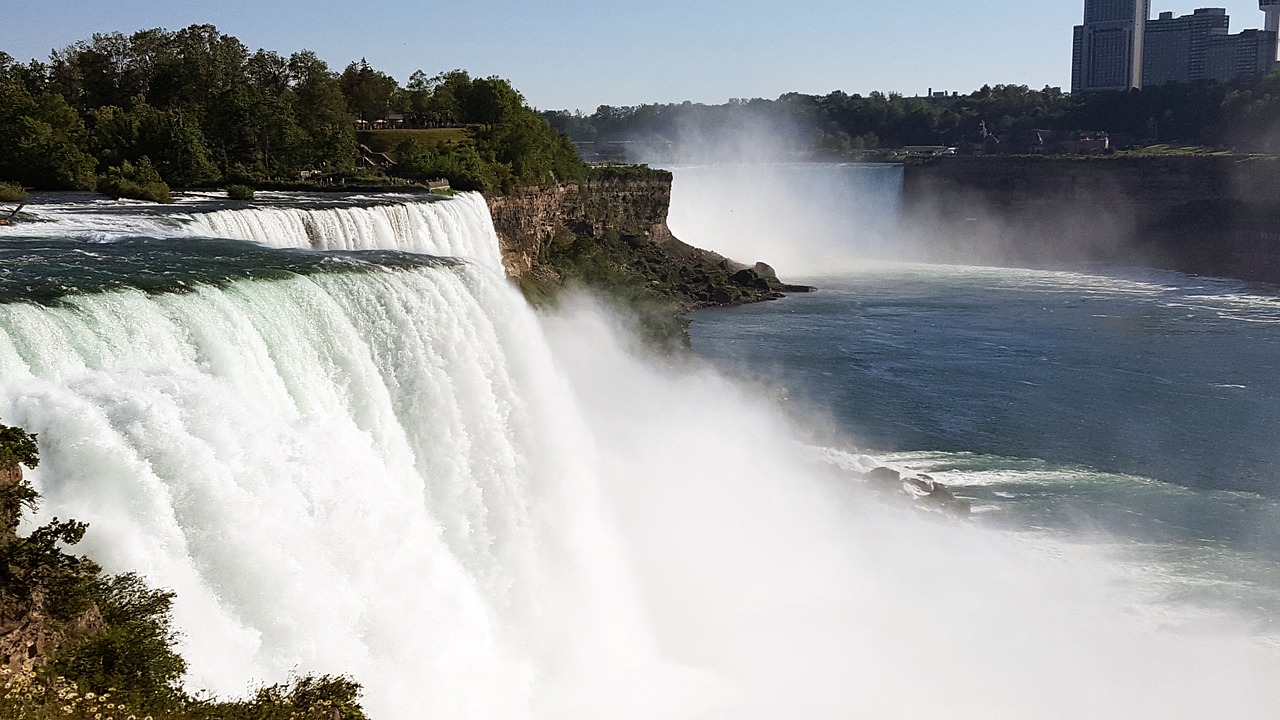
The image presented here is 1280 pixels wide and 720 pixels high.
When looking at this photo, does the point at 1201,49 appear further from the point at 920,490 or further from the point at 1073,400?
the point at 920,490

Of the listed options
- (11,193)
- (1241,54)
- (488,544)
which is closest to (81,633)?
(488,544)

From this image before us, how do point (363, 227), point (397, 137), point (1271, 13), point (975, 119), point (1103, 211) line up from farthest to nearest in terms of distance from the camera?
point (1271, 13), point (975, 119), point (1103, 211), point (397, 137), point (363, 227)

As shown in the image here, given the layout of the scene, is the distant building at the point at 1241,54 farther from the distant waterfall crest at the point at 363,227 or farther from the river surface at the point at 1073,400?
the distant waterfall crest at the point at 363,227

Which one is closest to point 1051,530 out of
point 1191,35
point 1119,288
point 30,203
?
point 30,203

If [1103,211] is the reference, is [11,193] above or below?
above

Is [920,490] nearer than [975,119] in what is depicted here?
Yes

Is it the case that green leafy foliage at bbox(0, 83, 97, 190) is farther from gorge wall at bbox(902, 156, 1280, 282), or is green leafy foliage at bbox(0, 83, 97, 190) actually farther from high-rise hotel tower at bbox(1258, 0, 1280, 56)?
high-rise hotel tower at bbox(1258, 0, 1280, 56)
